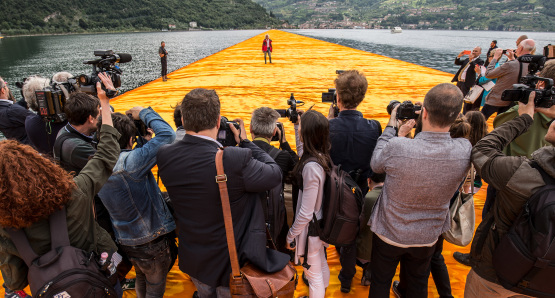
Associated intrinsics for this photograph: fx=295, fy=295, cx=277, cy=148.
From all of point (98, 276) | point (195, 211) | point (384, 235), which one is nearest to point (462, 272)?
point (384, 235)

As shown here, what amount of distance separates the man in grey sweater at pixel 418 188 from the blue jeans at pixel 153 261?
1.49 m

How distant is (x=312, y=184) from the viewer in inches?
77.2

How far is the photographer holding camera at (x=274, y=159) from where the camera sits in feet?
7.18

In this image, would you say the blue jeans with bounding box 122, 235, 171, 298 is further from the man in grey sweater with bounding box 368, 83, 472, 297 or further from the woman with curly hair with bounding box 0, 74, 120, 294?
the man in grey sweater with bounding box 368, 83, 472, 297

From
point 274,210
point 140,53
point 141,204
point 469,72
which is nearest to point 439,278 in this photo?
point 274,210

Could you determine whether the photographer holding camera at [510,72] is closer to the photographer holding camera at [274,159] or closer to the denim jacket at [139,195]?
the photographer holding camera at [274,159]

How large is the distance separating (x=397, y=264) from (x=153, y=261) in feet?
5.57

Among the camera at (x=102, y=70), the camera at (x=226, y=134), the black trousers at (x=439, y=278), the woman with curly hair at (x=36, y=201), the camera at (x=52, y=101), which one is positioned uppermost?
the camera at (x=102, y=70)

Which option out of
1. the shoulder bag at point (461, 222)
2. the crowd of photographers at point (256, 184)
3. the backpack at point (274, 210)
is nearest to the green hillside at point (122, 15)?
the crowd of photographers at point (256, 184)

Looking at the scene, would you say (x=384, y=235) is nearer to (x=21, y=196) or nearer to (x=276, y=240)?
(x=276, y=240)

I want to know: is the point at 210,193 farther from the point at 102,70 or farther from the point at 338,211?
the point at 102,70

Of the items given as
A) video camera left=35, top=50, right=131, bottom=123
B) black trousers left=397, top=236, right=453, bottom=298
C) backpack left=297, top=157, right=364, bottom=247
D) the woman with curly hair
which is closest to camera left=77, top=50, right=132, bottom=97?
video camera left=35, top=50, right=131, bottom=123

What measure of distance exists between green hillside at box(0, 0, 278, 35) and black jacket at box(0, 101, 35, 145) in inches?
2765

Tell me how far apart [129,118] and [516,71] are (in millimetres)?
4802
